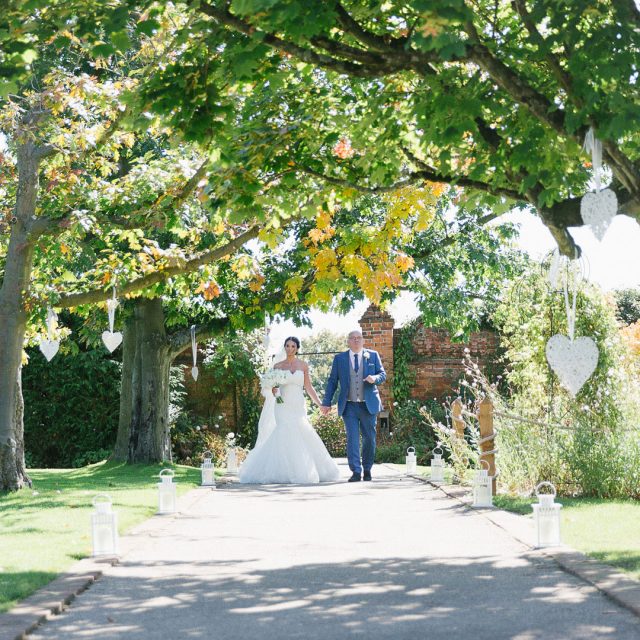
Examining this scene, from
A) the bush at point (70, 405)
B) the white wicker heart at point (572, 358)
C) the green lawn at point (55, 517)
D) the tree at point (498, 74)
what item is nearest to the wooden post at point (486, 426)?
the white wicker heart at point (572, 358)

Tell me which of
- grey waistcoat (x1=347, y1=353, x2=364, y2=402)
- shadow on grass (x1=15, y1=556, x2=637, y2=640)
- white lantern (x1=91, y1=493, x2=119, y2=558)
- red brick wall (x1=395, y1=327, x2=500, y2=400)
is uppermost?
red brick wall (x1=395, y1=327, x2=500, y2=400)

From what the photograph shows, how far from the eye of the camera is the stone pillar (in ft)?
81.7

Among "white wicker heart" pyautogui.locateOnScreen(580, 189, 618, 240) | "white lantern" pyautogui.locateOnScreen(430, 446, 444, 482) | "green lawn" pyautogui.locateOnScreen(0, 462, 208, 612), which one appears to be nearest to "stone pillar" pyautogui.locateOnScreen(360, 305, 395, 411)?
"green lawn" pyautogui.locateOnScreen(0, 462, 208, 612)

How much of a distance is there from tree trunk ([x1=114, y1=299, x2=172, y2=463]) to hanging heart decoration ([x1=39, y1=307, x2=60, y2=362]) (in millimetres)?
3487

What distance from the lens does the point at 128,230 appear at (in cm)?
1526

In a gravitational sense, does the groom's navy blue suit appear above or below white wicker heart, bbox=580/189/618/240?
below

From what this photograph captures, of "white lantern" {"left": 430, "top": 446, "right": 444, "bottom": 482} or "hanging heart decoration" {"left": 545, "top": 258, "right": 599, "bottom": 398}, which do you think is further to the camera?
"white lantern" {"left": 430, "top": 446, "right": 444, "bottom": 482}

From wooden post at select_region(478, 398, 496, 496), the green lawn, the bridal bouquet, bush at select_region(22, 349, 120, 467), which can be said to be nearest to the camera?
the green lawn

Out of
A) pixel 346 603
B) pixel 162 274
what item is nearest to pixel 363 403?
pixel 162 274

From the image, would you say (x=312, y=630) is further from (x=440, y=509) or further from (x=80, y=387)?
(x=80, y=387)

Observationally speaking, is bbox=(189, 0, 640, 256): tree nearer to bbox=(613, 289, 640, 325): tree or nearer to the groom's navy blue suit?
the groom's navy blue suit

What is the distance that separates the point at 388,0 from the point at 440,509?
18.4 feet

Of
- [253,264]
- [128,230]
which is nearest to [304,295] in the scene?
[253,264]

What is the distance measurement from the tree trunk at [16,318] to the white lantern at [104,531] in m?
6.72
